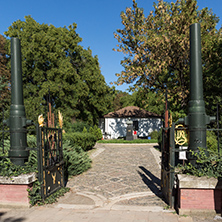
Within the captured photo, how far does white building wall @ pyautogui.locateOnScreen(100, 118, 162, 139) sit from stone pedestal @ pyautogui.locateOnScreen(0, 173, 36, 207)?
1058 inches

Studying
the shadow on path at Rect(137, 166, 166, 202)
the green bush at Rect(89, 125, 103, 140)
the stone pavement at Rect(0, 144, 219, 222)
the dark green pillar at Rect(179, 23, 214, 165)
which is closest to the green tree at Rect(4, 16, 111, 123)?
the green bush at Rect(89, 125, 103, 140)

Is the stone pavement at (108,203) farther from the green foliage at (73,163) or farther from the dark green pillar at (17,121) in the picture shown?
the dark green pillar at (17,121)

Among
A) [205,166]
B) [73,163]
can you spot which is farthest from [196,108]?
[73,163]

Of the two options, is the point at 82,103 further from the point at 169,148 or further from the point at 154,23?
the point at 169,148

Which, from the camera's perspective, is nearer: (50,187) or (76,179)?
(50,187)

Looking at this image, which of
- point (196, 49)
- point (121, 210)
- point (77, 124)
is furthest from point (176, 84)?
point (121, 210)

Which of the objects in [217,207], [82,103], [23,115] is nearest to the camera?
[217,207]

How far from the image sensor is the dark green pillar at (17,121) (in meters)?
5.23

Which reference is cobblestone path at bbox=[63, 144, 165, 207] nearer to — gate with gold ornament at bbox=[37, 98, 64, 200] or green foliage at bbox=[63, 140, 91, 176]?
green foliage at bbox=[63, 140, 91, 176]

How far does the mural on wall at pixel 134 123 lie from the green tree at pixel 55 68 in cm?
620

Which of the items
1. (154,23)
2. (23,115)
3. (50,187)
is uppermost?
(154,23)

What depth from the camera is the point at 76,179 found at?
8148 mm

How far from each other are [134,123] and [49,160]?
1050 inches

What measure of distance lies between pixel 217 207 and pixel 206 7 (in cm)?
1568
